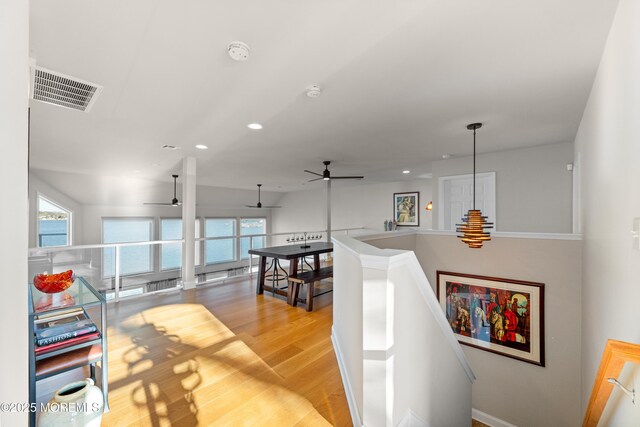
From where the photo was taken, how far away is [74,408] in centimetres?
136

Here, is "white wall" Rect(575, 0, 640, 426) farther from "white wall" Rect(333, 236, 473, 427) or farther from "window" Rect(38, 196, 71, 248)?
"window" Rect(38, 196, 71, 248)

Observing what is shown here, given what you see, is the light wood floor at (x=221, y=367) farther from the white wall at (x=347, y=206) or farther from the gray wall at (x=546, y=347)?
the white wall at (x=347, y=206)

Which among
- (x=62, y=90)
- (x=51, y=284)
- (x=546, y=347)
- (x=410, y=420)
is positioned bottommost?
(x=546, y=347)

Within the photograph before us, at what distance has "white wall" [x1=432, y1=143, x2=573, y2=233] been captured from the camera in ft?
13.5

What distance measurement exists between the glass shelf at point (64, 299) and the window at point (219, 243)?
7963 millimetres

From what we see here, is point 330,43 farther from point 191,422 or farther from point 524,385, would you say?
point 524,385

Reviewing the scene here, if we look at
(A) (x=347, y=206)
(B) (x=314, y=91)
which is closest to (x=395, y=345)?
(B) (x=314, y=91)

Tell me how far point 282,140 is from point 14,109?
11.0ft

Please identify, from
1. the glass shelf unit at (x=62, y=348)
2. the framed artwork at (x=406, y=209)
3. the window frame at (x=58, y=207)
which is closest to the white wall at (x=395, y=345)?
the glass shelf unit at (x=62, y=348)

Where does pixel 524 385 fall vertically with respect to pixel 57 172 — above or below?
below

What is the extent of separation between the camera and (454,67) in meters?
2.00

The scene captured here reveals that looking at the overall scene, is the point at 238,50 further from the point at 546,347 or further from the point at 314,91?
the point at 546,347

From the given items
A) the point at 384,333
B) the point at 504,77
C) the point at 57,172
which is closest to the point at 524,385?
the point at 384,333

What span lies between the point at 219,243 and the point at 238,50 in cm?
916
